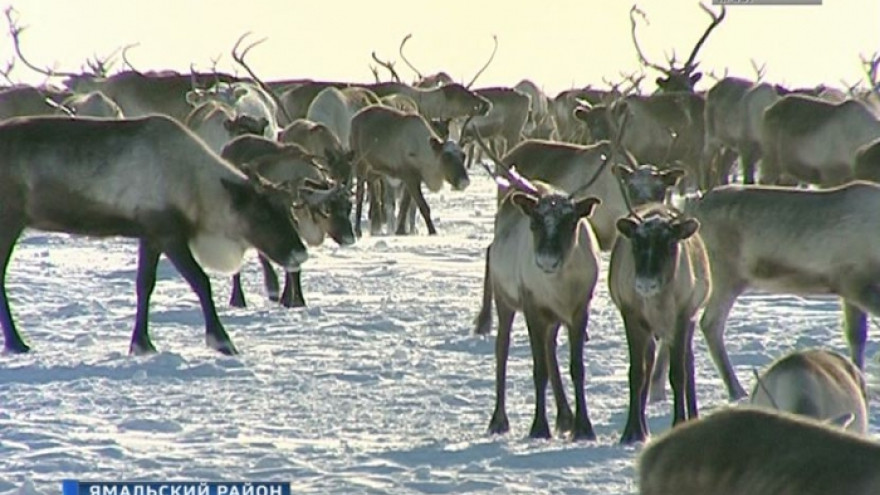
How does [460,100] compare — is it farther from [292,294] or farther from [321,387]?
[321,387]

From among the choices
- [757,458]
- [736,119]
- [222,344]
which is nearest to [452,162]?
[736,119]

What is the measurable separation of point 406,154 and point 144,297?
749cm

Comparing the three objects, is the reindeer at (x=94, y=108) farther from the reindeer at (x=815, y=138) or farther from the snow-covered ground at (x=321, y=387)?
the reindeer at (x=815, y=138)

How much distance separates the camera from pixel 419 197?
16000mm

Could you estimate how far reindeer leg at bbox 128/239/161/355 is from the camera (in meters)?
8.79

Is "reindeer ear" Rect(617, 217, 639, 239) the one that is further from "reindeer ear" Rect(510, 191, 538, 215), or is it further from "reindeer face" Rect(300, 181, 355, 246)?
"reindeer face" Rect(300, 181, 355, 246)

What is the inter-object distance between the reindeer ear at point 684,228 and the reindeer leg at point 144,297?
328 cm

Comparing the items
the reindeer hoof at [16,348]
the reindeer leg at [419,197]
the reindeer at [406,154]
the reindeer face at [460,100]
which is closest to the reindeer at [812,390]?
the reindeer hoof at [16,348]

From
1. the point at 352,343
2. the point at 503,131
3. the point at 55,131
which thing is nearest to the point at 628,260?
the point at 352,343

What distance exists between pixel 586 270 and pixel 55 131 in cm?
362

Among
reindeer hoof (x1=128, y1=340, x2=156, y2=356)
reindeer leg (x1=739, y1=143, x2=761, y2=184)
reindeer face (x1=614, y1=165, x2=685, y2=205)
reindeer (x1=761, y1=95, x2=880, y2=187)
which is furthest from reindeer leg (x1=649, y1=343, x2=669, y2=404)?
reindeer leg (x1=739, y1=143, x2=761, y2=184)

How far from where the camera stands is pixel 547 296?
6.68m

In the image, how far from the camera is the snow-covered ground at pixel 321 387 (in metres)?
6.07

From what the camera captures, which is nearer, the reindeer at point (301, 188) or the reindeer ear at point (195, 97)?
the reindeer at point (301, 188)
